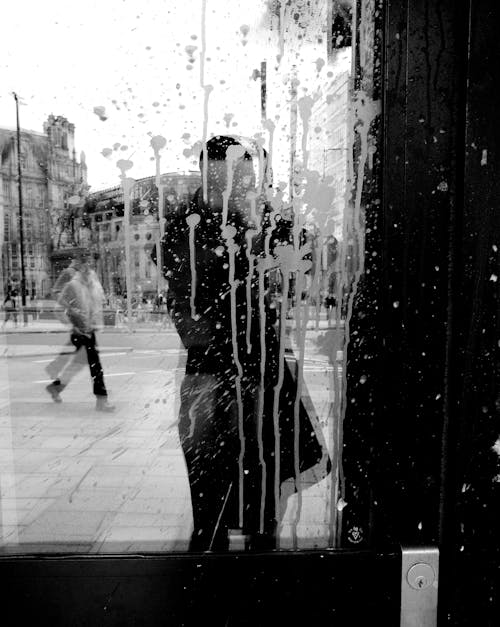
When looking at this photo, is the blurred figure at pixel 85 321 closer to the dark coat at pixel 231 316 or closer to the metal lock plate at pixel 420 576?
the dark coat at pixel 231 316

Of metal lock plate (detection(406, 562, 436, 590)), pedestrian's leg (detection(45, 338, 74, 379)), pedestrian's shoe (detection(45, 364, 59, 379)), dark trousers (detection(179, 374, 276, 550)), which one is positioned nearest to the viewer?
metal lock plate (detection(406, 562, 436, 590))

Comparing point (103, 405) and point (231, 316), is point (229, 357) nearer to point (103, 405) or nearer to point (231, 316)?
point (231, 316)

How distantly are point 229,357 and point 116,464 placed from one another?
38 centimetres

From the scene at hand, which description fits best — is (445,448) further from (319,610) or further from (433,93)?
(433,93)

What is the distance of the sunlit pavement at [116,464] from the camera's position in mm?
1099

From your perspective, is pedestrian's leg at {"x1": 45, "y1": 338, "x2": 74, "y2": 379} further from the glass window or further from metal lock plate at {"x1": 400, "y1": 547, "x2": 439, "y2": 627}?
metal lock plate at {"x1": 400, "y1": 547, "x2": 439, "y2": 627}

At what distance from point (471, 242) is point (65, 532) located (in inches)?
42.6

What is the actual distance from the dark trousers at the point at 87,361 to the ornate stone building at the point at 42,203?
0.17 metres

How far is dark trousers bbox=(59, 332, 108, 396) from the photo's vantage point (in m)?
1.19

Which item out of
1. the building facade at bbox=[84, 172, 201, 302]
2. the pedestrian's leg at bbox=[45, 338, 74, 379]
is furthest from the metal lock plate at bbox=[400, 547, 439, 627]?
the pedestrian's leg at bbox=[45, 338, 74, 379]

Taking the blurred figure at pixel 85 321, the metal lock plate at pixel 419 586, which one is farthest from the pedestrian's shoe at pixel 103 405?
the metal lock plate at pixel 419 586

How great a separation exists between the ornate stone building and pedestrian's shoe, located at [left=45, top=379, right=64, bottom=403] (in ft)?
1.43

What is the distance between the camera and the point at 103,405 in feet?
4.23

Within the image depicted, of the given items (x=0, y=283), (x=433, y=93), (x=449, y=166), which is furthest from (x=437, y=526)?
(x=0, y=283)
